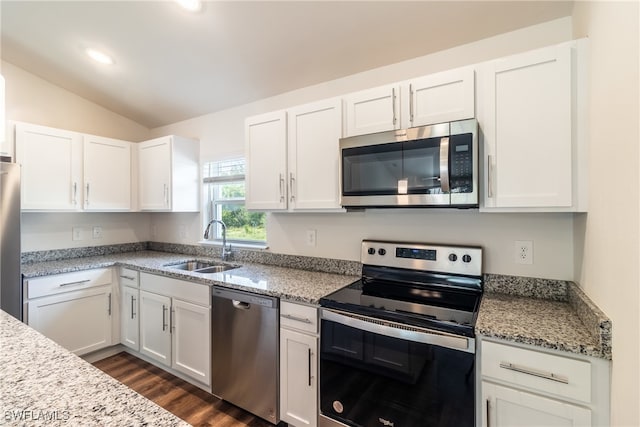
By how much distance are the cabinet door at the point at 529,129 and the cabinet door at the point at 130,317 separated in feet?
9.39

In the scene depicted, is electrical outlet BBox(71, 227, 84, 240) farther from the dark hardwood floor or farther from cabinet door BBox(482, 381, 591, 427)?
cabinet door BBox(482, 381, 591, 427)

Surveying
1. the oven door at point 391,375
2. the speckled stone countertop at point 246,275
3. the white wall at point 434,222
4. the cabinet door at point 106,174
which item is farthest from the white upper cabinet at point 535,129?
the cabinet door at point 106,174

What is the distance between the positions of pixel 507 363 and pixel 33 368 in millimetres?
1579

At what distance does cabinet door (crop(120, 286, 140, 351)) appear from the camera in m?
2.69

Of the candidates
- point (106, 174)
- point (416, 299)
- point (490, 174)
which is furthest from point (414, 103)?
point (106, 174)

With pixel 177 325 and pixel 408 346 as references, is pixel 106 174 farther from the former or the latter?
pixel 408 346

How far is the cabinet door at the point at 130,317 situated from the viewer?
2688 mm

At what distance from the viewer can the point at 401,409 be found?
1.40 m

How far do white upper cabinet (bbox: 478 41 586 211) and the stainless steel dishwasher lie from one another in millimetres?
1392

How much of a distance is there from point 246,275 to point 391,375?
1.23 m

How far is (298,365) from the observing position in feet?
5.66

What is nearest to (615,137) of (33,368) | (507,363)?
(507,363)

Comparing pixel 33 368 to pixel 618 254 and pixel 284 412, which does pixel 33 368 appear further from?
pixel 618 254

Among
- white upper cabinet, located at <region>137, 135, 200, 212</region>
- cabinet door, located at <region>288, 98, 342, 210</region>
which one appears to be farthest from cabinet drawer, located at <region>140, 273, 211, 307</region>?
cabinet door, located at <region>288, 98, 342, 210</region>
